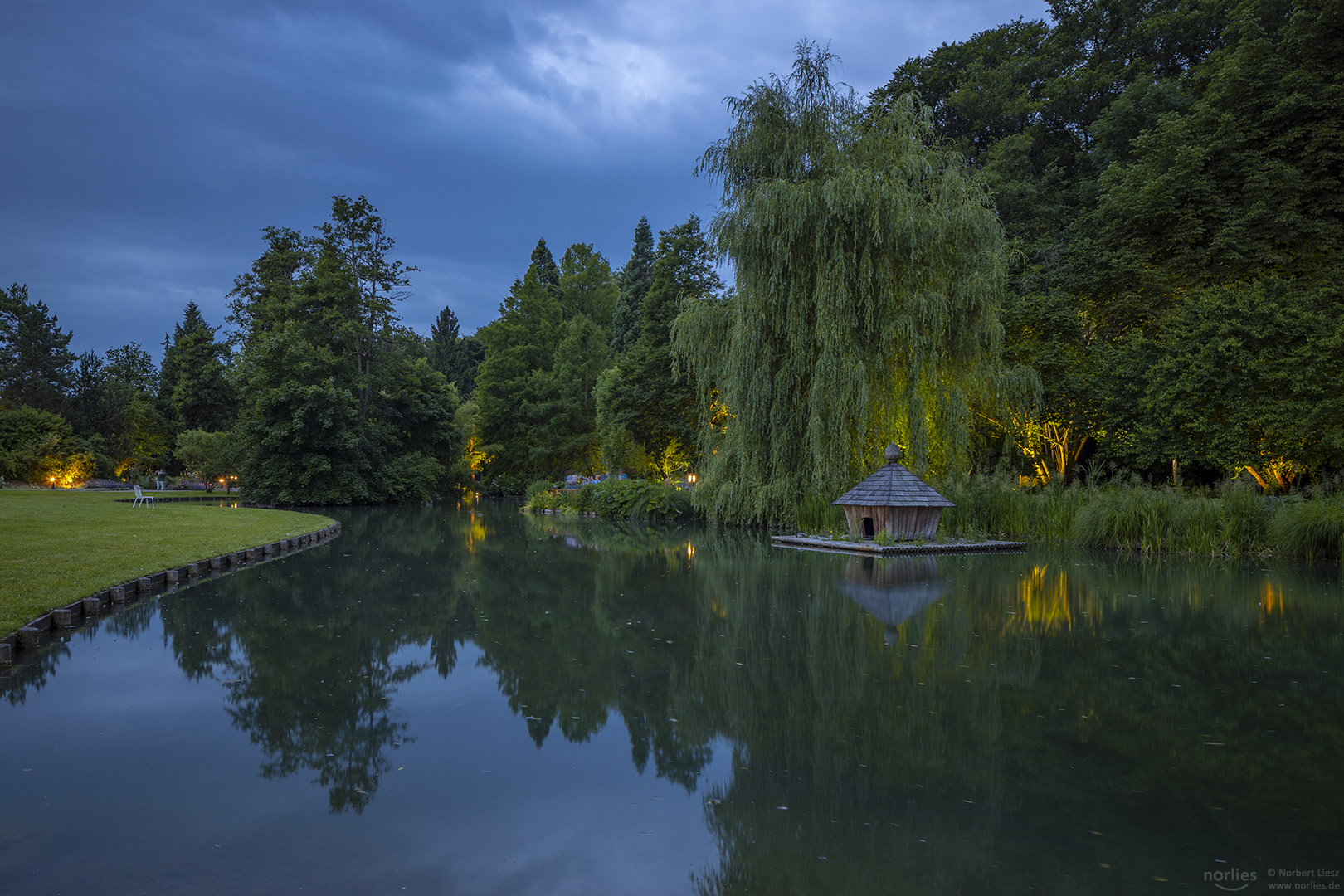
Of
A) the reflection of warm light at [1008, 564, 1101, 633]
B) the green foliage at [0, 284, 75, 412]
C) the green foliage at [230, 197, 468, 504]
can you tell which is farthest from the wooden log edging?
the green foliage at [0, 284, 75, 412]

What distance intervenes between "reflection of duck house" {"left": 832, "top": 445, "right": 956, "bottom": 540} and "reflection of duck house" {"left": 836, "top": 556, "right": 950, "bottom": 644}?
3.94ft

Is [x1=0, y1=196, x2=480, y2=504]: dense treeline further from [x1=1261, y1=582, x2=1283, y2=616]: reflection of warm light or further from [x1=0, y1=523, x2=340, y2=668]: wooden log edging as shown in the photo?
[x1=1261, y1=582, x2=1283, y2=616]: reflection of warm light

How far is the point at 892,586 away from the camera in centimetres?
945

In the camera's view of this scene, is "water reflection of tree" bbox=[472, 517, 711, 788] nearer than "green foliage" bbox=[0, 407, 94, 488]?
Yes

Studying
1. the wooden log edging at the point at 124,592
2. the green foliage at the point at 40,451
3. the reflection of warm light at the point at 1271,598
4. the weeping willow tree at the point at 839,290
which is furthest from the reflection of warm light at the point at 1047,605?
the green foliage at the point at 40,451

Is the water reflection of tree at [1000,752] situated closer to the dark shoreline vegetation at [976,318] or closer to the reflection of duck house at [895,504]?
the reflection of duck house at [895,504]

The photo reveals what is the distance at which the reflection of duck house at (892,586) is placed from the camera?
25.0 ft

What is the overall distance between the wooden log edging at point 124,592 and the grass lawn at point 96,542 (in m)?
0.10

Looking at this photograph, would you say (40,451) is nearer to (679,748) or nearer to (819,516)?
(819,516)

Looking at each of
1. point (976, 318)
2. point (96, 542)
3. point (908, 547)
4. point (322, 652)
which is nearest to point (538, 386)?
point (976, 318)

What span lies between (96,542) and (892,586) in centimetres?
1169

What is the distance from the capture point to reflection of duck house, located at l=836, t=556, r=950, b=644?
25.0 feet

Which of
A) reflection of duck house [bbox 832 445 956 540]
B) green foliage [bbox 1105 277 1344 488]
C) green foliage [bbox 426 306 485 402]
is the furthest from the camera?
green foliage [bbox 426 306 485 402]

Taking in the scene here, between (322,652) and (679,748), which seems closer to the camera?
(679,748)
